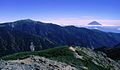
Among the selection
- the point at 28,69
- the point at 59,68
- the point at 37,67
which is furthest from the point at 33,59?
the point at 28,69

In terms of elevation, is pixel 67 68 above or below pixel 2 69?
below

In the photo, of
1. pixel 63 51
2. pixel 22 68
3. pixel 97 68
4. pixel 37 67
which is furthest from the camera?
pixel 63 51

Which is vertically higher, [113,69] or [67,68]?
[67,68]

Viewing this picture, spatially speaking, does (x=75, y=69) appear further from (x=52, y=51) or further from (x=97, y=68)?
(x=52, y=51)

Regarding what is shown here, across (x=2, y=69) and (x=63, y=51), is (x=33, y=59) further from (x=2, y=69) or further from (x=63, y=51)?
(x=63, y=51)

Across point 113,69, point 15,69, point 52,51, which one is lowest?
point 113,69

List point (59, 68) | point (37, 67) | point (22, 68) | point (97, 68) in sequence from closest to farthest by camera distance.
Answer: point (22, 68)
point (37, 67)
point (59, 68)
point (97, 68)

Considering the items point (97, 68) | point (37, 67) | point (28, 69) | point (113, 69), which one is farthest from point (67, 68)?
point (113, 69)

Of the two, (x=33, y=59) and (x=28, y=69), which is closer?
(x=28, y=69)

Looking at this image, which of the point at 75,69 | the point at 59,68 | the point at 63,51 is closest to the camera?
the point at 59,68
